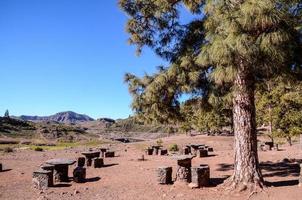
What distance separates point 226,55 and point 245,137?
322 centimetres

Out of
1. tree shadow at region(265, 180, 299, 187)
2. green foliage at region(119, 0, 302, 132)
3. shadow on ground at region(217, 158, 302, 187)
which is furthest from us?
shadow on ground at region(217, 158, 302, 187)

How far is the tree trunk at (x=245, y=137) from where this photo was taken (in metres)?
12.4

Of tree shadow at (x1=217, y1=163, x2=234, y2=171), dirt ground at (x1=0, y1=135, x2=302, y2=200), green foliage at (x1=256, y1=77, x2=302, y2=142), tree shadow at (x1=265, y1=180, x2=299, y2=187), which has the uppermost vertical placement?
green foliage at (x1=256, y1=77, x2=302, y2=142)

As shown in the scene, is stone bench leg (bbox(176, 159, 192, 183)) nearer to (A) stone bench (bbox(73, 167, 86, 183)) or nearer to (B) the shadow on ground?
(B) the shadow on ground

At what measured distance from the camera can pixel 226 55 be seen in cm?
1078

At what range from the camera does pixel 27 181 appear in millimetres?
17484

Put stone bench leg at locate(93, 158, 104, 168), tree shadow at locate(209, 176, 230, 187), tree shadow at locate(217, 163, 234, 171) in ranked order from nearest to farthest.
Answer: tree shadow at locate(209, 176, 230, 187) → tree shadow at locate(217, 163, 234, 171) → stone bench leg at locate(93, 158, 104, 168)

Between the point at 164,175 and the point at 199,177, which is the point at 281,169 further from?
the point at 164,175

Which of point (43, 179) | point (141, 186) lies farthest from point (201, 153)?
point (43, 179)

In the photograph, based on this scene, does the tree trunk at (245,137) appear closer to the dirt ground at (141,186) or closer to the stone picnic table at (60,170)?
the dirt ground at (141,186)

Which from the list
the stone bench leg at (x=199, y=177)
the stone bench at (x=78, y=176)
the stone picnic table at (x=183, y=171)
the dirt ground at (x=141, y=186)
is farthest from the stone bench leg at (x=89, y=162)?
the stone bench leg at (x=199, y=177)

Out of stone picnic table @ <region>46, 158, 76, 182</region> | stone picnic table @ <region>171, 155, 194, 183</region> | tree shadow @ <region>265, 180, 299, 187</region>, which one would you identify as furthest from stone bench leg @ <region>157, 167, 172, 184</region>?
stone picnic table @ <region>46, 158, 76, 182</region>

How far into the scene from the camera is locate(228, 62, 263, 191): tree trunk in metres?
12.4

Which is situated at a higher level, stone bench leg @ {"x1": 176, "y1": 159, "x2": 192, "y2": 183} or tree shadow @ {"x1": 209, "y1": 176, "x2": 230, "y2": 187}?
stone bench leg @ {"x1": 176, "y1": 159, "x2": 192, "y2": 183}
